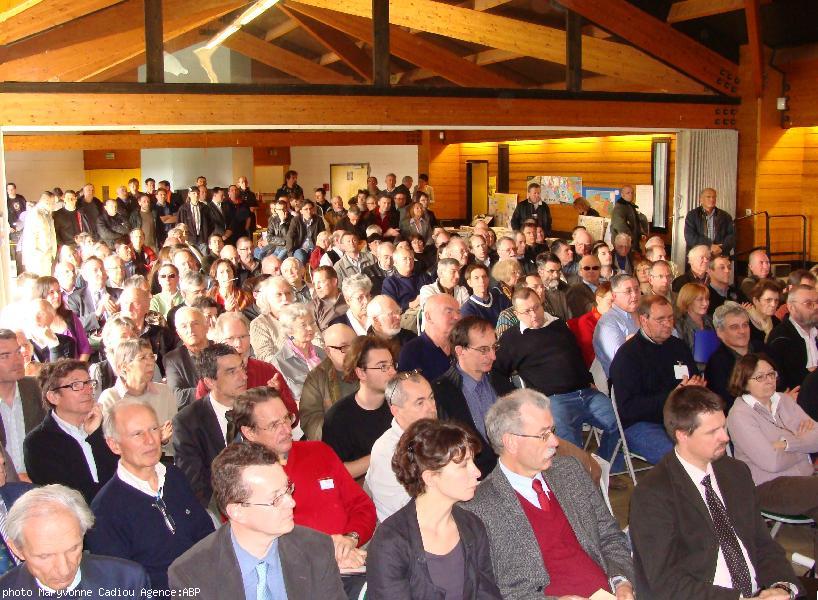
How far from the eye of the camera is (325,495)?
3.22 metres

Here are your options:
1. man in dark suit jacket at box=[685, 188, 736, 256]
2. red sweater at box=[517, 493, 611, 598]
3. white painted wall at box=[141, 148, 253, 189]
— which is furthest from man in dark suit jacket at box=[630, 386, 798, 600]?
white painted wall at box=[141, 148, 253, 189]

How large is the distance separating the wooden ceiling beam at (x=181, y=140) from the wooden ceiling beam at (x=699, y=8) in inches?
333

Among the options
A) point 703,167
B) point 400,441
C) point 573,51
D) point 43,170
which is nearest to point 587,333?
point 400,441

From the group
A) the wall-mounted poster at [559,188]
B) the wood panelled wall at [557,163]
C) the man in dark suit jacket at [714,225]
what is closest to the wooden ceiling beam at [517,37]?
the man in dark suit jacket at [714,225]

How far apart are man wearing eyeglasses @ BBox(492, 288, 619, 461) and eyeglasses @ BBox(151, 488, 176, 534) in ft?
7.76

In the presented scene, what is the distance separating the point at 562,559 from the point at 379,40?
7.87 metres

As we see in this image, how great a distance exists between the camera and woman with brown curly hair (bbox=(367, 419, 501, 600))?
2.52 m

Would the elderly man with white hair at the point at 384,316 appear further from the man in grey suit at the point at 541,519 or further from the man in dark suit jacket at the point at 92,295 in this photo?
the man in dark suit jacket at the point at 92,295

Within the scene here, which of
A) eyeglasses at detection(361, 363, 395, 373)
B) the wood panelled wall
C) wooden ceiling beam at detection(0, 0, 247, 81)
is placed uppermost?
wooden ceiling beam at detection(0, 0, 247, 81)

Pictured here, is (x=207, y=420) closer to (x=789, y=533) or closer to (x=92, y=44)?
(x=789, y=533)

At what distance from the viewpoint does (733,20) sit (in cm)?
1093

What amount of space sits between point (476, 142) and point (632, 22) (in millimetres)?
7738

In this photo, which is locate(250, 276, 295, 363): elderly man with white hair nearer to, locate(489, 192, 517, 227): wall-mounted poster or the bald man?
the bald man

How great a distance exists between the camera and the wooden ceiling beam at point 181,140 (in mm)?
16375
